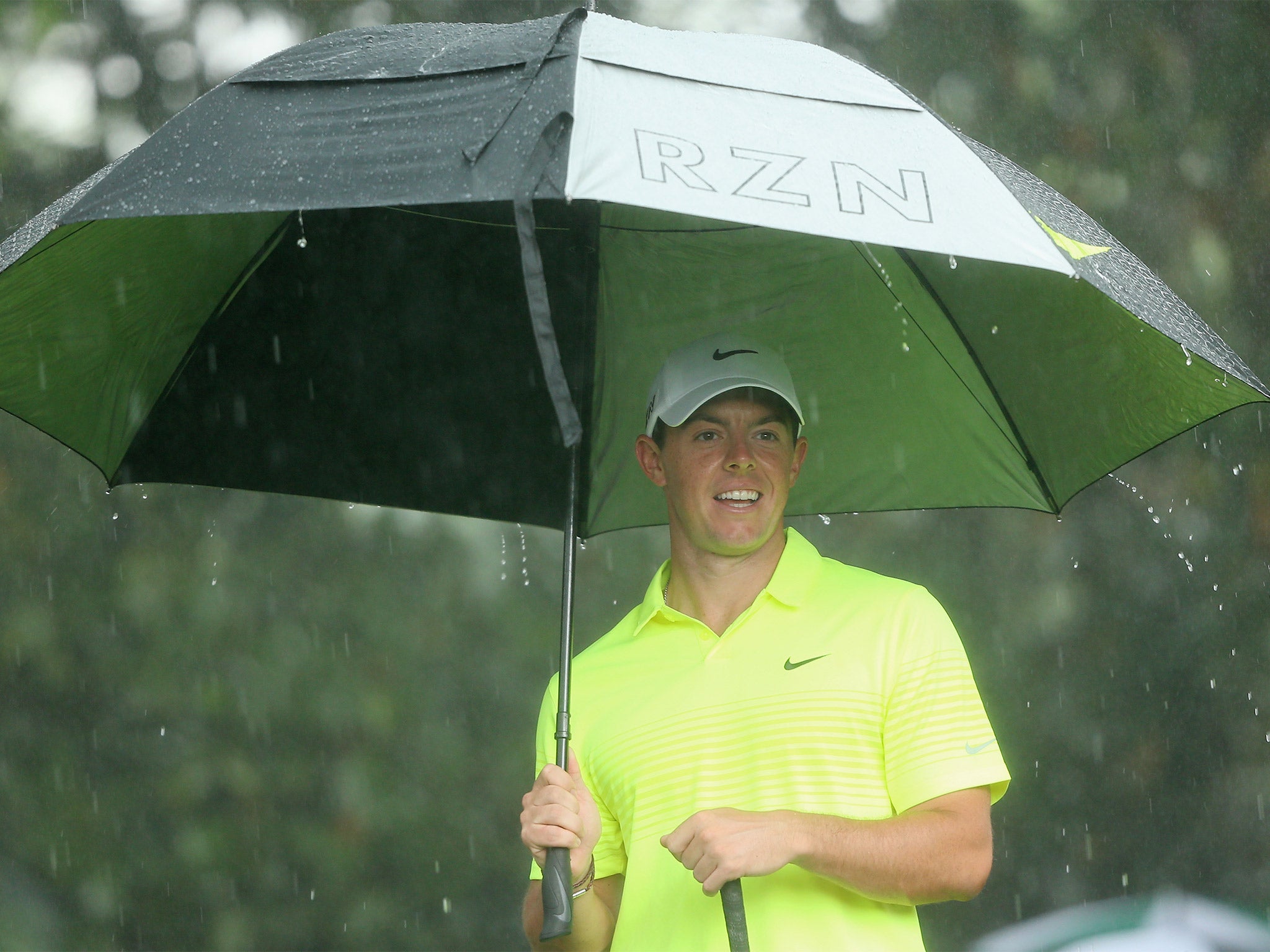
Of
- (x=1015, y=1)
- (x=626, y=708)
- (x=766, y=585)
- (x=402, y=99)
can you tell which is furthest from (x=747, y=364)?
(x=1015, y=1)

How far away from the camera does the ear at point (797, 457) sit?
286 centimetres

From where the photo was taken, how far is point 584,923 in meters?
2.62

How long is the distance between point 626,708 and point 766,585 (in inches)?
12.8

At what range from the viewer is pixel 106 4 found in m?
5.43

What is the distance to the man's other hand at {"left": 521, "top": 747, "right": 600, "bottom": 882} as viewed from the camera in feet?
7.61

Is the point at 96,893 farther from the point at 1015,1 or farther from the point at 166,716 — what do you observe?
the point at 1015,1

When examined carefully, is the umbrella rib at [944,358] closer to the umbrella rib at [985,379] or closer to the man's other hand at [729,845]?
the umbrella rib at [985,379]

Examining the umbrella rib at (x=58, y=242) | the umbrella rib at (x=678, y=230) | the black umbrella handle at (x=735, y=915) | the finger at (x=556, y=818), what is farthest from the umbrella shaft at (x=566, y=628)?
the umbrella rib at (x=58, y=242)

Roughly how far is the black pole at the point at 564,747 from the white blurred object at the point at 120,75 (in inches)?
130

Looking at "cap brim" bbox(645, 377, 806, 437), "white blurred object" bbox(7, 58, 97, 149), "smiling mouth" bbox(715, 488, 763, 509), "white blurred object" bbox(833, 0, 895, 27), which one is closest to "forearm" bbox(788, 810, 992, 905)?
"smiling mouth" bbox(715, 488, 763, 509)

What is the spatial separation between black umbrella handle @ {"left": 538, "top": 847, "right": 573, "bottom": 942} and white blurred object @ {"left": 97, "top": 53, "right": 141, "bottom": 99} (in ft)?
12.9

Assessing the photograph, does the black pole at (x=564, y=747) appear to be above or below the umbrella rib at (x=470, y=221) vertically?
below

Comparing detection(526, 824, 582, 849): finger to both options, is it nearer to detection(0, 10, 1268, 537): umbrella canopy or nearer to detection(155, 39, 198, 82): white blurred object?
detection(0, 10, 1268, 537): umbrella canopy

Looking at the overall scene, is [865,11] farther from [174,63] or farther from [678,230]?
[678,230]
